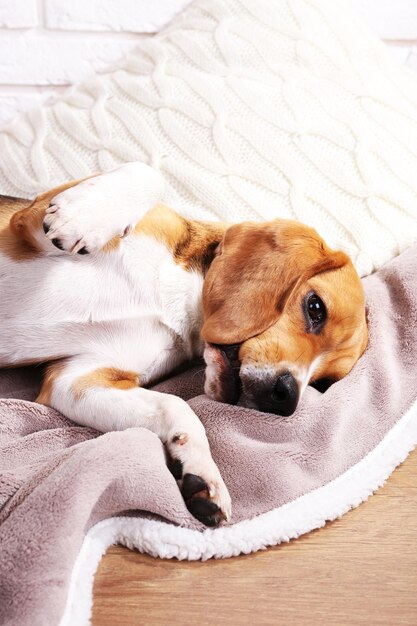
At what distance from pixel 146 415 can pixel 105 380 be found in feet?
0.72

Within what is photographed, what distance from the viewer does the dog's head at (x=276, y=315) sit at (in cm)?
175

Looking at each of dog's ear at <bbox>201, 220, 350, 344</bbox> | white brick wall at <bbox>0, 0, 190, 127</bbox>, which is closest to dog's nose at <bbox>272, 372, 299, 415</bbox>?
dog's ear at <bbox>201, 220, 350, 344</bbox>

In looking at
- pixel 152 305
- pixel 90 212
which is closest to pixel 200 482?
pixel 152 305

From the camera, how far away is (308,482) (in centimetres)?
157

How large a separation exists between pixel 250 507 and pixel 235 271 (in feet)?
2.07

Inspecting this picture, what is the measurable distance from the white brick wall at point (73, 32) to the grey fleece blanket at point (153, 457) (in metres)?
1.59

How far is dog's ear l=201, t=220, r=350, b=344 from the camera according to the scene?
1.77m

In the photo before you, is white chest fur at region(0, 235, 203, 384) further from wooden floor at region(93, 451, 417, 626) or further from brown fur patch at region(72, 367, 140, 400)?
wooden floor at region(93, 451, 417, 626)

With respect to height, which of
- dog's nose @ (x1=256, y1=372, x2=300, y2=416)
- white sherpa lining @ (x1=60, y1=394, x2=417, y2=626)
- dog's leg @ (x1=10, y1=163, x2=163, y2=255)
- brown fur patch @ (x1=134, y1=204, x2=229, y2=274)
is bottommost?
white sherpa lining @ (x1=60, y1=394, x2=417, y2=626)

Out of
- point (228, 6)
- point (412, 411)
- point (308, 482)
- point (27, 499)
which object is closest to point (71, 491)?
point (27, 499)

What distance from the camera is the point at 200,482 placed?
1.47 meters

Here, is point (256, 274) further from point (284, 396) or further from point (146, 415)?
point (146, 415)

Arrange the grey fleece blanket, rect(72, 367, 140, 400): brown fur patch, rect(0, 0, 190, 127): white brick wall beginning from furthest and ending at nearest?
rect(0, 0, 190, 127): white brick wall < rect(72, 367, 140, 400): brown fur patch < the grey fleece blanket

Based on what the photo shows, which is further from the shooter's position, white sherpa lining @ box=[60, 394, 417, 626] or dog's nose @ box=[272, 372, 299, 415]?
dog's nose @ box=[272, 372, 299, 415]
